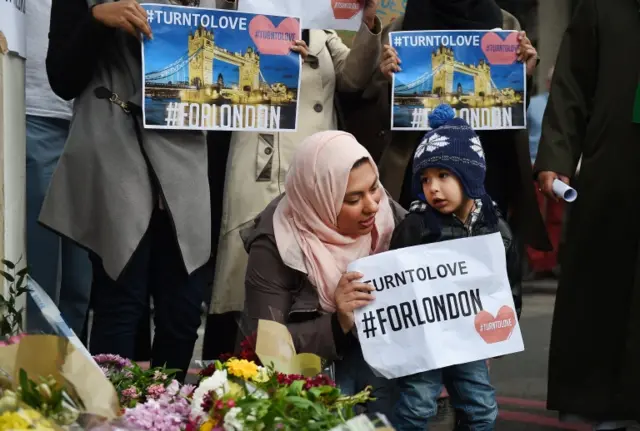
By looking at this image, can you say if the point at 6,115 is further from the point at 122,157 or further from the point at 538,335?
the point at 538,335

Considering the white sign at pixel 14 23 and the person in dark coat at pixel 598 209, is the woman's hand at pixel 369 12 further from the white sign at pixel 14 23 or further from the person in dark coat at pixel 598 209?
the white sign at pixel 14 23

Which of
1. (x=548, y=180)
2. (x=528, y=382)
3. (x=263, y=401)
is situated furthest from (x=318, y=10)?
(x=528, y=382)

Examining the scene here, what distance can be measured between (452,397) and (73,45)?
1.70 metres

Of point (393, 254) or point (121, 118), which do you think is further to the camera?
point (121, 118)

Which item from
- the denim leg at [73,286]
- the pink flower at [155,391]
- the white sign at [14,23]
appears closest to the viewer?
the pink flower at [155,391]

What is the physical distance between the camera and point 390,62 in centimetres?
446

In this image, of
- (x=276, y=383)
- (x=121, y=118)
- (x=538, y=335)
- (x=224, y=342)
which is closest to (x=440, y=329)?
(x=276, y=383)

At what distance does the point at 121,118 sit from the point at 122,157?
14 cm

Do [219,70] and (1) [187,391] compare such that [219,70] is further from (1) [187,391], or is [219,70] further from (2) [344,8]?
(1) [187,391]

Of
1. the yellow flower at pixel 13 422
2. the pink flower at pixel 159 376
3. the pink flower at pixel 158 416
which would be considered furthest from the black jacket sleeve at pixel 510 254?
the yellow flower at pixel 13 422

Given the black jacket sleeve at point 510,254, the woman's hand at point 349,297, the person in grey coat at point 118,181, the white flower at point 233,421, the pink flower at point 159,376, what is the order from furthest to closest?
the person in grey coat at point 118,181
the black jacket sleeve at point 510,254
the woman's hand at point 349,297
the pink flower at point 159,376
the white flower at point 233,421

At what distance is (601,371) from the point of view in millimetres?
4531

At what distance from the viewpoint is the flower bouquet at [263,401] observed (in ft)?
7.33

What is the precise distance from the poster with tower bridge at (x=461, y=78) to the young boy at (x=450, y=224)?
75 centimetres
